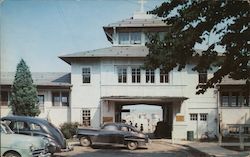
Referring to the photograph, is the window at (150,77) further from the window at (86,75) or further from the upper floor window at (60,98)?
the upper floor window at (60,98)

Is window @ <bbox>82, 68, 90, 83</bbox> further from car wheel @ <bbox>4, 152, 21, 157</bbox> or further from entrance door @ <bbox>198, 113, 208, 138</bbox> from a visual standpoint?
car wheel @ <bbox>4, 152, 21, 157</bbox>

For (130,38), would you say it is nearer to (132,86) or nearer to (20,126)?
(132,86)

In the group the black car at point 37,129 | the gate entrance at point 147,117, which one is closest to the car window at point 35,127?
the black car at point 37,129

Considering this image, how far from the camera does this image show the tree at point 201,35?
11812 mm

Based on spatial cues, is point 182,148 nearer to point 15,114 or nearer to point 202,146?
point 202,146

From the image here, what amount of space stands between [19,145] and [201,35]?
5419mm

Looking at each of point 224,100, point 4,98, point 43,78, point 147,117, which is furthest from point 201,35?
point 224,100

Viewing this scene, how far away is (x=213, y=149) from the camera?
57.8 feet

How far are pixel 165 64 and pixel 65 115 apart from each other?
3026 mm

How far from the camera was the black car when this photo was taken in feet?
32.1

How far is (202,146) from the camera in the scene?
18703 millimetres

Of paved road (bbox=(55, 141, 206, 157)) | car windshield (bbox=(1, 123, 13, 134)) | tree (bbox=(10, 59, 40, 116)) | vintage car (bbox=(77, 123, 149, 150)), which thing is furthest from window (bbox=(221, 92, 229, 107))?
car windshield (bbox=(1, 123, 13, 134))

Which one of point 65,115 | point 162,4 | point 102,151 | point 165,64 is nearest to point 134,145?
point 102,151

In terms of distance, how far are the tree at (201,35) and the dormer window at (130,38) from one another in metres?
3.08
